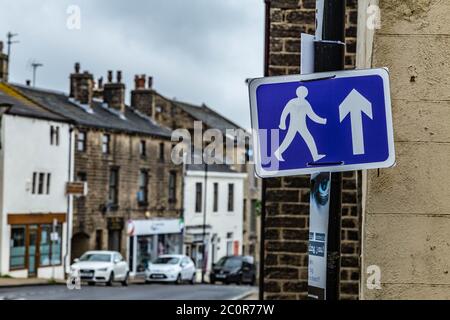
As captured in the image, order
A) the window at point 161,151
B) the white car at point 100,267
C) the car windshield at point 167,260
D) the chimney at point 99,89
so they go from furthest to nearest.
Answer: the chimney at point 99,89 → the window at point 161,151 → the car windshield at point 167,260 → the white car at point 100,267

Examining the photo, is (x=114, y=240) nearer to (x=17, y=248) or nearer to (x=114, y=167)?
(x=114, y=167)

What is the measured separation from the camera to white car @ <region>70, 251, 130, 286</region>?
3331 cm

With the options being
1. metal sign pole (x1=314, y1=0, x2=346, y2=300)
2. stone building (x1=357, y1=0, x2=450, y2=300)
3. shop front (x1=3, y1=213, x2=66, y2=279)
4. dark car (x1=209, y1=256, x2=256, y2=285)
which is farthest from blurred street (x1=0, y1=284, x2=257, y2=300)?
metal sign pole (x1=314, y1=0, x2=346, y2=300)

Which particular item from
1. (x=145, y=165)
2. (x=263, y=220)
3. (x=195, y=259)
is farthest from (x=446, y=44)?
(x=195, y=259)

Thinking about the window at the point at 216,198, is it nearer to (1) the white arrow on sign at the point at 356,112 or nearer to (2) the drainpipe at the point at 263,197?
(2) the drainpipe at the point at 263,197

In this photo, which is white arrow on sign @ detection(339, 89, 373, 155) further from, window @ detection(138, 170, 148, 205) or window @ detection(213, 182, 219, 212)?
window @ detection(213, 182, 219, 212)

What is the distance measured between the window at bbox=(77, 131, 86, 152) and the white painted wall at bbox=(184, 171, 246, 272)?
9.34 metres

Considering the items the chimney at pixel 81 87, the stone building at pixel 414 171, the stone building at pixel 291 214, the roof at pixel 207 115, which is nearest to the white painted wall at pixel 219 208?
the roof at pixel 207 115

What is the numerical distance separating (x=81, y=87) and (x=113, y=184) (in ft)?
16.7

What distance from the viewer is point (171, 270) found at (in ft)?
124

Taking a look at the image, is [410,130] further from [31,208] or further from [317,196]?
[31,208]

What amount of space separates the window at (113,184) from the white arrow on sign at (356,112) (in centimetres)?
4017

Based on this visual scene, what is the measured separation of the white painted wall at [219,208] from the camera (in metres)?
49.6

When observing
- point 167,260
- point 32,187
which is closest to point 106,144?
point 32,187
